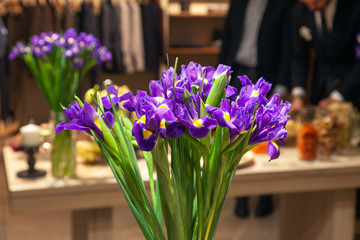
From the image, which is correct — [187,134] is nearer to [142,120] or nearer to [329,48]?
[142,120]

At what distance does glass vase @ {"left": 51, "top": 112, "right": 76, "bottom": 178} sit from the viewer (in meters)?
1.67

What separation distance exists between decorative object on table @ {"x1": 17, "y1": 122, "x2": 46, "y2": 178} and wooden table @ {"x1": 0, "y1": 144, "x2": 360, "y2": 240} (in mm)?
37

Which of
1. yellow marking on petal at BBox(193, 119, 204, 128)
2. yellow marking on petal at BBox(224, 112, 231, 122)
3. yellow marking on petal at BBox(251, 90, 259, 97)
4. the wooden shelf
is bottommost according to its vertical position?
the wooden shelf

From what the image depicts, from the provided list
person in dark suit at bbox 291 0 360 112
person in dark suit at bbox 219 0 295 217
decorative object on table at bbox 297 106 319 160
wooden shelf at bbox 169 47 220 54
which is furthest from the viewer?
wooden shelf at bbox 169 47 220 54

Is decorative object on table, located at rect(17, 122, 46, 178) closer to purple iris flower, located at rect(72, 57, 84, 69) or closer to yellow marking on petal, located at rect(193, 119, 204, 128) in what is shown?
purple iris flower, located at rect(72, 57, 84, 69)

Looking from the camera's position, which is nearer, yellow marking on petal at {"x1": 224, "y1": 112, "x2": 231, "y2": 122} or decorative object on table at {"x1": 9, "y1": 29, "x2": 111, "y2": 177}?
yellow marking on petal at {"x1": 224, "y1": 112, "x2": 231, "y2": 122}

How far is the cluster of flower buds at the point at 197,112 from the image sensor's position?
0.63 meters

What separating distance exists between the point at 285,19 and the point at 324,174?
60.0 inches

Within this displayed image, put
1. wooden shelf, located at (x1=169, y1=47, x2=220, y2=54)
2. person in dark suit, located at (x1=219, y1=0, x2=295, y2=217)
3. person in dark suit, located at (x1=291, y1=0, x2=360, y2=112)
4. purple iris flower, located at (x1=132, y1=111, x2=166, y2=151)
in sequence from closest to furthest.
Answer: purple iris flower, located at (x1=132, y1=111, x2=166, y2=151) → person in dark suit, located at (x1=291, y1=0, x2=360, y2=112) → person in dark suit, located at (x1=219, y1=0, x2=295, y2=217) → wooden shelf, located at (x1=169, y1=47, x2=220, y2=54)

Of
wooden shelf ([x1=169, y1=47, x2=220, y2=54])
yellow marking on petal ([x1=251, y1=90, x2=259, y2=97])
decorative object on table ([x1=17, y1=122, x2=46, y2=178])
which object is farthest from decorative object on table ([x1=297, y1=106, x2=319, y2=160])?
wooden shelf ([x1=169, y1=47, x2=220, y2=54])

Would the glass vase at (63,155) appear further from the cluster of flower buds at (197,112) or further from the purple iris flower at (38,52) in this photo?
the cluster of flower buds at (197,112)

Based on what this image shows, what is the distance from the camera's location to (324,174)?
187 cm

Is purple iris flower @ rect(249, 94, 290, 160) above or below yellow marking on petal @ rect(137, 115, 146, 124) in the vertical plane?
below

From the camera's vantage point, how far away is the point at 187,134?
2.19 feet
